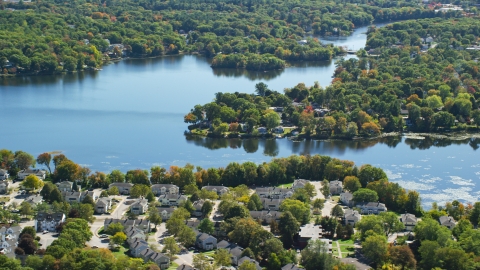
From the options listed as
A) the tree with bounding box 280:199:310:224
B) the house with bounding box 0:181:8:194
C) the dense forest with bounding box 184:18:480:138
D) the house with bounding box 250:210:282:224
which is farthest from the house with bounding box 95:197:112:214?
the dense forest with bounding box 184:18:480:138

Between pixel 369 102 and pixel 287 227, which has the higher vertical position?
pixel 369 102

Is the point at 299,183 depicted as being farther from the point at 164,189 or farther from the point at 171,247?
the point at 171,247

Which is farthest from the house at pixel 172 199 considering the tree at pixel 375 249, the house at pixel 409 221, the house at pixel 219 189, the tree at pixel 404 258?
the tree at pixel 404 258

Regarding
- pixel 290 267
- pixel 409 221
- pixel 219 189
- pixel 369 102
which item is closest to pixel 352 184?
pixel 409 221

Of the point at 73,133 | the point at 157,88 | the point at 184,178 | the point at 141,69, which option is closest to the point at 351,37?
the point at 141,69

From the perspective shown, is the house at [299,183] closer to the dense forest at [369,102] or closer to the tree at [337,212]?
the tree at [337,212]

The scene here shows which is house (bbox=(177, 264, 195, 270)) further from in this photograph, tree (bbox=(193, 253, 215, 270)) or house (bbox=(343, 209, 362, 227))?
house (bbox=(343, 209, 362, 227))

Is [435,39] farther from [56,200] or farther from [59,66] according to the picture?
[56,200]
